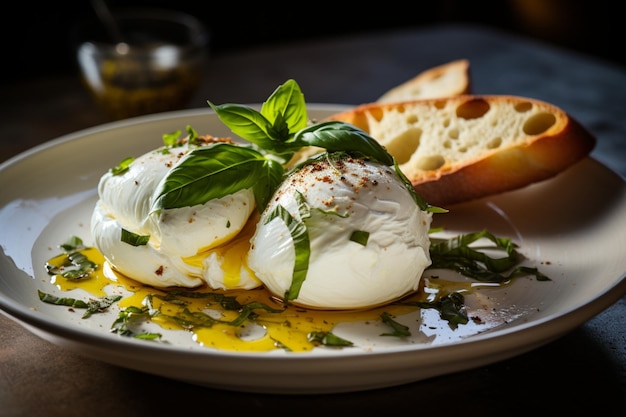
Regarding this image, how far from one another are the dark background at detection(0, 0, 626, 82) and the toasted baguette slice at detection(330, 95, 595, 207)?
265cm

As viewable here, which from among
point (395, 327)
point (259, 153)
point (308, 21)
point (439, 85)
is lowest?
point (308, 21)

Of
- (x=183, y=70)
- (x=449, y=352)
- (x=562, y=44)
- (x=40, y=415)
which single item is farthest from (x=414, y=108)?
(x=562, y=44)

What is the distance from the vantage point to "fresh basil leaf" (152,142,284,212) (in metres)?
1.70

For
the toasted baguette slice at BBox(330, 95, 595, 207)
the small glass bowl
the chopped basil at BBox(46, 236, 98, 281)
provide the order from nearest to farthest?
the chopped basil at BBox(46, 236, 98, 281) < the toasted baguette slice at BBox(330, 95, 595, 207) < the small glass bowl

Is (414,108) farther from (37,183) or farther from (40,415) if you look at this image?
(40,415)

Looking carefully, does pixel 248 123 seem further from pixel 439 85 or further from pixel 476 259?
pixel 439 85

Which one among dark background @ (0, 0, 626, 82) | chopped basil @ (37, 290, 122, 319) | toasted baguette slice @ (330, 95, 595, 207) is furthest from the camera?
dark background @ (0, 0, 626, 82)

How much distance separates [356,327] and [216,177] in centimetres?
45

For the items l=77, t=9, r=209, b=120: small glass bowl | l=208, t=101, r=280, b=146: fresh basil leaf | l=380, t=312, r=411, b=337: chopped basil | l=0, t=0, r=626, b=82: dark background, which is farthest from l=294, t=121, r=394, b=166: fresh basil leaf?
l=0, t=0, r=626, b=82: dark background

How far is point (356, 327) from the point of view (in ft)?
5.26

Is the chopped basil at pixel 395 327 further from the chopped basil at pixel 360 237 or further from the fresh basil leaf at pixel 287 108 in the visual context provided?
the fresh basil leaf at pixel 287 108

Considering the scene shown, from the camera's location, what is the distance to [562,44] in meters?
6.04

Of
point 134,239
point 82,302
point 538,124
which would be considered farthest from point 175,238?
point 538,124

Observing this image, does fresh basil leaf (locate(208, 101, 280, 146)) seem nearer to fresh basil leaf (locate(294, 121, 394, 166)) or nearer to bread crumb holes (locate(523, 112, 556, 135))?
fresh basil leaf (locate(294, 121, 394, 166))
